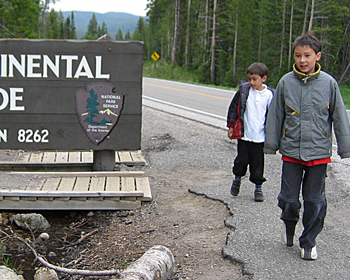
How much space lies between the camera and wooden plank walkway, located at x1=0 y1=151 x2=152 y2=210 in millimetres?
5184

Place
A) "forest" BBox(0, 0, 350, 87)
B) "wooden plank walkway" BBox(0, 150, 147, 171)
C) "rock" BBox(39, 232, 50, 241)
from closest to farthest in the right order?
"rock" BBox(39, 232, 50, 241), "wooden plank walkway" BBox(0, 150, 147, 171), "forest" BBox(0, 0, 350, 87)

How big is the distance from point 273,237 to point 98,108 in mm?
2952

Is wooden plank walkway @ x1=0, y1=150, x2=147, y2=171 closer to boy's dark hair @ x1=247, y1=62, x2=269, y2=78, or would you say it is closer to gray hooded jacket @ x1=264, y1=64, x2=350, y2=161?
boy's dark hair @ x1=247, y1=62, x2=269, y2=78

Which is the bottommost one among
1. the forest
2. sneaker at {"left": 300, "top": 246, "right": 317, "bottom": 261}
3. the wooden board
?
the wooden board

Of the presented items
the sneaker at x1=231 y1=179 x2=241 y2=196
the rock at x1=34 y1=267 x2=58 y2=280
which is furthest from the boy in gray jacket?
the rock at x1=34 y1=267 x2=58 y2=280

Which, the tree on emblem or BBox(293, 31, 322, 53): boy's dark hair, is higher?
BBox(293, 31, 322, 53): boy's dark hair

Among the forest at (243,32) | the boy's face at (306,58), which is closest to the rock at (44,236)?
the boy's face at (306,58)

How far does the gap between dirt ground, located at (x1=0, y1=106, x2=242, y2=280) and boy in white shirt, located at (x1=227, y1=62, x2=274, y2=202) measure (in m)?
0.59

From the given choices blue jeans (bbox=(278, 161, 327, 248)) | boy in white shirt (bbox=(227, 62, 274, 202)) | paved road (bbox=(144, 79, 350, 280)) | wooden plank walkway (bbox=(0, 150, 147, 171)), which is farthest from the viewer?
wooden plank walkway (bbox=(0, 150, 147, 171))

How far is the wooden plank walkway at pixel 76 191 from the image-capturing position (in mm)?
5184

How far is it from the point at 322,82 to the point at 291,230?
1322 millimetres

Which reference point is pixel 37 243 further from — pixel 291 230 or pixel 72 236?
pixel 291 230

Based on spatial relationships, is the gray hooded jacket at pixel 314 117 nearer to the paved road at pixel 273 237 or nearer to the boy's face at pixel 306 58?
the boy's face at pixel 306 58

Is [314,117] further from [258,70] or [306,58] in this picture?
[258,70]
